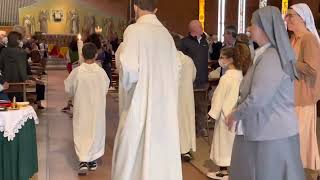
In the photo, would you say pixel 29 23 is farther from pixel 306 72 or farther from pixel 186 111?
pixel 306 72

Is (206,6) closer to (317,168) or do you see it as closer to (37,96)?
(37,96)

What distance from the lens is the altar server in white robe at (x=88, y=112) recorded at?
604 centimetres

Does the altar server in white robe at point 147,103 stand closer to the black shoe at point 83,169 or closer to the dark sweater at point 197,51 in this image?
the black shoe at point 83,169

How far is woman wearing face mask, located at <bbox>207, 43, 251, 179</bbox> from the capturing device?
5.48 metres

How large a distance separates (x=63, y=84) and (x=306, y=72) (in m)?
11.8

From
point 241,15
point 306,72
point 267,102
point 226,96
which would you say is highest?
point 241,15

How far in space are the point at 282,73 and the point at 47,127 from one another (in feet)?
19.5

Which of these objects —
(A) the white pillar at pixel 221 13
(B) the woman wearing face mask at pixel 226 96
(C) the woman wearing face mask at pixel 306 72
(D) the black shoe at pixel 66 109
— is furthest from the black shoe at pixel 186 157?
(A) the white pillar at pixel 221 13

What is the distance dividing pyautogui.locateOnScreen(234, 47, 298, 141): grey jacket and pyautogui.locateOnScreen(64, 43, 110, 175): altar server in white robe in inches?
98.5

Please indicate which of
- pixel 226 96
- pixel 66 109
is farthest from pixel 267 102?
pixel 66 109

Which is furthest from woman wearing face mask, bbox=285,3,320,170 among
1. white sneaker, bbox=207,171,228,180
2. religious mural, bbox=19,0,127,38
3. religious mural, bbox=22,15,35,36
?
religious mural, bbox=22,15,35,36

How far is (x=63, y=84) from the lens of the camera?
15.8m

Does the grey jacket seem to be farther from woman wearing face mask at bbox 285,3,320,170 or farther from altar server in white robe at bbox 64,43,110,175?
altar server in white robe at bbox 64,43,110,175

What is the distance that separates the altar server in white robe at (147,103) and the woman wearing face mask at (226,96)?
135 centimetres
